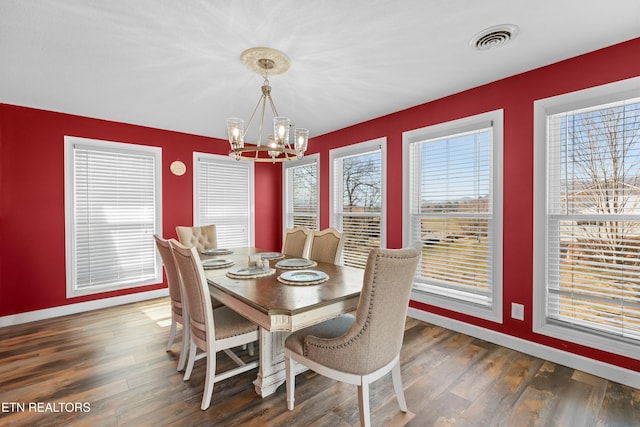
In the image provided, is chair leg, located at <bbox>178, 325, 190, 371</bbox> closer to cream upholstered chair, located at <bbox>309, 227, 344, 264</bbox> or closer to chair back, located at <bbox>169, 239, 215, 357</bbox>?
chair back, located at <bbox>169, 239, 215, 357</bbox>

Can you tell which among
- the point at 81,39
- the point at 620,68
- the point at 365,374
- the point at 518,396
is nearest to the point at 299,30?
the point at 81,39

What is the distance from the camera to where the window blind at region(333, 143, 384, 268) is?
12.6 ft

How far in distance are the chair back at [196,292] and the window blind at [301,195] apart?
9.32 feet

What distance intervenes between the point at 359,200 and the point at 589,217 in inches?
94.0

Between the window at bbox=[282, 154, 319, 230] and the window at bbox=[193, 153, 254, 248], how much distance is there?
0.63 meters

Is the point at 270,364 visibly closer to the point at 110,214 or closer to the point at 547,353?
the point at 547,353

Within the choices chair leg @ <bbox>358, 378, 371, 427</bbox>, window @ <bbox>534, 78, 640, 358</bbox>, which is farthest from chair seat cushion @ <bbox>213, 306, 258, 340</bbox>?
window @ <bbox>534, 78, 640, 358</bbox>

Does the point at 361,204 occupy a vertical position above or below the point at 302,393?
above

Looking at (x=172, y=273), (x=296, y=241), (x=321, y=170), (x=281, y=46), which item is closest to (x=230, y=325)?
(x=172, y=273)

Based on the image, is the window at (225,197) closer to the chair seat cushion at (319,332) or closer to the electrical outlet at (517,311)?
the chair seat cushion at (319,332)

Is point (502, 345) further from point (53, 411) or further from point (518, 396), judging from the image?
point (53, 411)

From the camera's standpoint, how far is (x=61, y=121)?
3406 mm

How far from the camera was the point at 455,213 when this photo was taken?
3.04m

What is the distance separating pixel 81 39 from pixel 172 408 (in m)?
2.52
